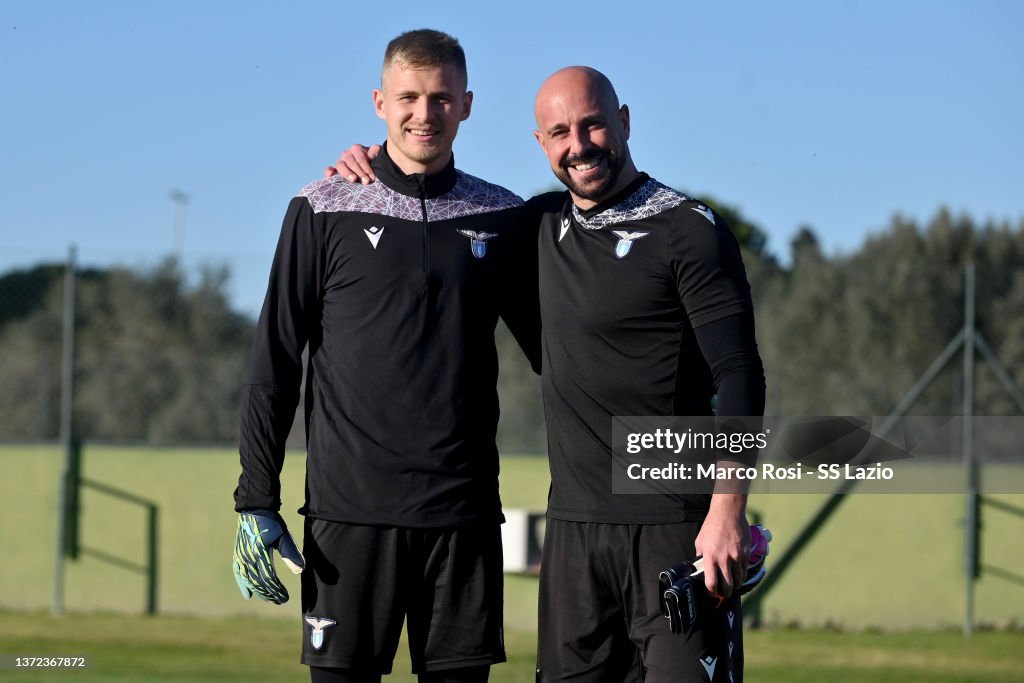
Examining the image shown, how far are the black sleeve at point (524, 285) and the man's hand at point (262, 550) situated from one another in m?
0.92

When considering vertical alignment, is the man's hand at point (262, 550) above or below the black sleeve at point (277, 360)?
below

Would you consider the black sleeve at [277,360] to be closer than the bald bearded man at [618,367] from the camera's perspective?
No

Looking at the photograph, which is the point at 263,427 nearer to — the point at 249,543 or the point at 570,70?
the point at 249,543

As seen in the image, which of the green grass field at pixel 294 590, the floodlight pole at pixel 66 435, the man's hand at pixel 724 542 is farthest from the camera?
the floodlight pole at pixel 66 435

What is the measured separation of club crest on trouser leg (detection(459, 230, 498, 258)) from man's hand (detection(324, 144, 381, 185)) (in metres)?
0.37

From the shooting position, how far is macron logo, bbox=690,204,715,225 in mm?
3951

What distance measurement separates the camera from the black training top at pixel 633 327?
3.85 meters

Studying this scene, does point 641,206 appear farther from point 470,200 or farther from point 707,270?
point 470,200

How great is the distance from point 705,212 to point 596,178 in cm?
33

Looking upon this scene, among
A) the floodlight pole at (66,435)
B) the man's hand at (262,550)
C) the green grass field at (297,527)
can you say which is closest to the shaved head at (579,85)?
the man's hand at (262,550)

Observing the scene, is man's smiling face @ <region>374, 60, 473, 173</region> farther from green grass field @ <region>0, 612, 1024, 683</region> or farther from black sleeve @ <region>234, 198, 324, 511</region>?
green grass field @ <region>0, 612, 1024, 683</region>

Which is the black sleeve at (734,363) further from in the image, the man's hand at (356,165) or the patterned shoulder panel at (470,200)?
the man's hand at (356,165)

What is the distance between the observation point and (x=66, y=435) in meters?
11.9

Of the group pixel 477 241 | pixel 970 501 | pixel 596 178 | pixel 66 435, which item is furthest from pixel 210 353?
pixel 596 178
